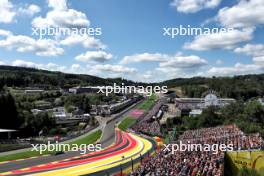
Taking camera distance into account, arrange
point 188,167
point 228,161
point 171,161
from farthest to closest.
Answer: point 228,161 < point 171,161 < point 188,167

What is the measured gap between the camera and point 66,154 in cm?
3534

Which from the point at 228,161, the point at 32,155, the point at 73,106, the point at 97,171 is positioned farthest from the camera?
the point at 73,106

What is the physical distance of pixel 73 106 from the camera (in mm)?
104938

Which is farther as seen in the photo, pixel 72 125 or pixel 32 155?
pixel 72 125

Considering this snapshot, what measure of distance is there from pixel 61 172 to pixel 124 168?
4671 mm

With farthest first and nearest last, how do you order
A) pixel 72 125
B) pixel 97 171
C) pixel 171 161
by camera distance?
pixel 72 125 < pixel 97 171 < pixel 171 161

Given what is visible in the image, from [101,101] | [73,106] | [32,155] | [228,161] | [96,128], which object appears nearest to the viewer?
[228,161]

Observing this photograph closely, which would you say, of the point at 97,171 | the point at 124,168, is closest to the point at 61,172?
the point at 97,171

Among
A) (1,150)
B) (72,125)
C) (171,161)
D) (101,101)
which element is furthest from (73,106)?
(171,161)

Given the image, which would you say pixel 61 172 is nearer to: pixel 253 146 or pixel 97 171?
pixel 97 171

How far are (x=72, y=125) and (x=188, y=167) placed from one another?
58.5m

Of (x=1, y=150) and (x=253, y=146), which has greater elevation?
(x=253, y=146)

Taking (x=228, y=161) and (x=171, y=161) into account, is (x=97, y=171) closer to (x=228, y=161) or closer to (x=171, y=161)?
(x=171, y=161)

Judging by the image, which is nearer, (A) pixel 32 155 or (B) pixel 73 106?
(A) pixel 32 155
